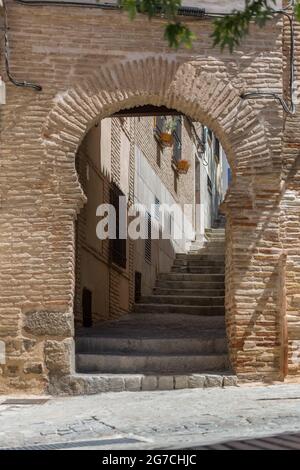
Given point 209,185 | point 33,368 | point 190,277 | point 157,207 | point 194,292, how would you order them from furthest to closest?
point 209,185, point 157,207, point 190,277, point 194,292, point 33,368

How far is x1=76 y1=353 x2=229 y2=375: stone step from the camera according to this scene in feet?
35.1

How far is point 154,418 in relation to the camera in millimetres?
8055

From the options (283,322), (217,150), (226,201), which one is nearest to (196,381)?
(283,322)

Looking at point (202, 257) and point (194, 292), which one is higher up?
point (202, 257)

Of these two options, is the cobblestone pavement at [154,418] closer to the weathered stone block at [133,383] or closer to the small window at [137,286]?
the weathered stone block at [133,383]

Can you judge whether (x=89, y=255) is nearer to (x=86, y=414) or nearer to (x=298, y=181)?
(x=298, y=181)

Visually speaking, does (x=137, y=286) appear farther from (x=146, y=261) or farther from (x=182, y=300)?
(x=182, y=300)

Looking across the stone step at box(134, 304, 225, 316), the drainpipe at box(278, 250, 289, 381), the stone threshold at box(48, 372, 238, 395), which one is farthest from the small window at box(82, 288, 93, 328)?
the drainpipe at box(278, 250, 289, 381)

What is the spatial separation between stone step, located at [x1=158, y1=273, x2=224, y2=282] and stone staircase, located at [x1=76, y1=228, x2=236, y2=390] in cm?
42

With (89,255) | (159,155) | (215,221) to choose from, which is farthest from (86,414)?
(215,221)

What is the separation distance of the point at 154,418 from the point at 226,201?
10.8 feet

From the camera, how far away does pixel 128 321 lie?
1528 centimetres

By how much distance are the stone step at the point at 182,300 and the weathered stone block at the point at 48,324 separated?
281 inches

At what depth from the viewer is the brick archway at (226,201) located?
33.1 feet
